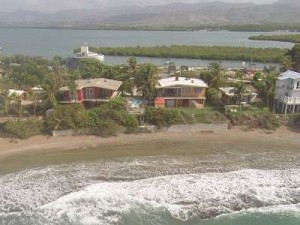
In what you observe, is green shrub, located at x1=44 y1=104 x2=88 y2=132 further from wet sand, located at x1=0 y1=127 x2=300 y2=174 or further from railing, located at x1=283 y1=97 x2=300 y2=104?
railing, located at x1=283 y1=97 x2=300 y2=104

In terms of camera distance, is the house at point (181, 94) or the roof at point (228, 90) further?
the roof at point (228, 90)

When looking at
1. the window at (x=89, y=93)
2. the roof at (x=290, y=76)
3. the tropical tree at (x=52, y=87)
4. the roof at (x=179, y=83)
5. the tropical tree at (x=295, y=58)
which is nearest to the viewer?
the tropical tree at (x=52, y=87)

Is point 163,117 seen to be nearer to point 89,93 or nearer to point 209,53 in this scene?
point 89,93

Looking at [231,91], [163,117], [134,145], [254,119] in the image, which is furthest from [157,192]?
[231,91]

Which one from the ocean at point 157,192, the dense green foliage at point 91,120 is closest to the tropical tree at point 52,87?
the dense green foliage at point 91,120

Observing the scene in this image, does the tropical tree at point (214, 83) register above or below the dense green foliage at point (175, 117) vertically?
above

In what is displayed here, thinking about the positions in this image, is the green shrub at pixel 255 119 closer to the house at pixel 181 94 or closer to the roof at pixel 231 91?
the roof at pixel 231 91

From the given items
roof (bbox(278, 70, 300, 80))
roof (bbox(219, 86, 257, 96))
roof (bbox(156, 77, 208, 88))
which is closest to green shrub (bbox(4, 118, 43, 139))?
roof (bbox(156, 77, 208, 88))
